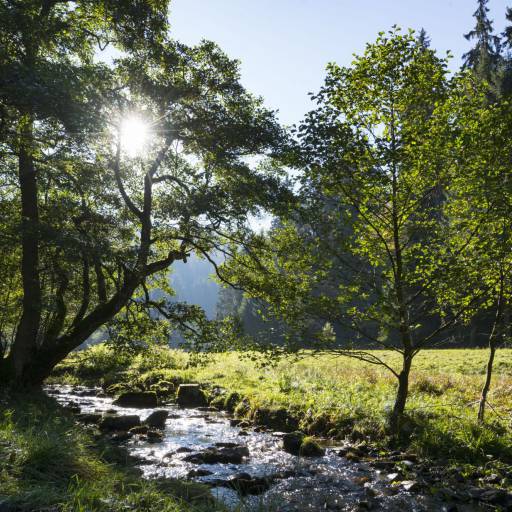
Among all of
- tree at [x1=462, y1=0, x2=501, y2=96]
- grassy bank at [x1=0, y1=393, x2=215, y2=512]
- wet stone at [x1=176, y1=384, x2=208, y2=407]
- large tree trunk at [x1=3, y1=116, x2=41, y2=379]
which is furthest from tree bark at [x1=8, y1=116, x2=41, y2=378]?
tree at [x1=462, y1=0, x2=501, y2=96]

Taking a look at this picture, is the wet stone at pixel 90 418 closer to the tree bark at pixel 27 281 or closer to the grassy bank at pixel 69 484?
the tree bark at pixel 27 281

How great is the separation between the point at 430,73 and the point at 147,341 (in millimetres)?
12290

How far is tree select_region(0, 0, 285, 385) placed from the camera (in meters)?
10.5

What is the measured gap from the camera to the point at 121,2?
11.5 meters

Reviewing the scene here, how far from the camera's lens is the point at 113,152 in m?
14.0

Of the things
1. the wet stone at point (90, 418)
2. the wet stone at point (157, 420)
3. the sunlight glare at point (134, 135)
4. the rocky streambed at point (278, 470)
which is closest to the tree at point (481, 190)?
the rocky streambed at point (278, 470)

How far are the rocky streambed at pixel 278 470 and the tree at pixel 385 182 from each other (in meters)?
2.19

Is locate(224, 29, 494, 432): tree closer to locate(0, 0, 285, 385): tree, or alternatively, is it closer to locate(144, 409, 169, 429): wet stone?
locate(0, 0, 285, 385): tree

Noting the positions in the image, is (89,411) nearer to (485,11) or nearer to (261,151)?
(261,151)

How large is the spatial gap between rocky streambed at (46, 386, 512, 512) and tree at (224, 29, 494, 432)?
2.19m

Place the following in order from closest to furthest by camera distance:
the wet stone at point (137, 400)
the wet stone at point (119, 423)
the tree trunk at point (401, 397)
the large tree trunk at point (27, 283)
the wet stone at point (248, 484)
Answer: the wet stone at point (248, 484)
the tree trunk at point (401, 397)
the wet stone at point (119, 423)
the large tree trunk at point (27, 283)
the wet stone at point (137, 400)

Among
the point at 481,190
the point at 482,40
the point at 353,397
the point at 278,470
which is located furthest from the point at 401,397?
the point at 482,40

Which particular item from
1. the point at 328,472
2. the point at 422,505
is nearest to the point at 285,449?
the point at 328,472

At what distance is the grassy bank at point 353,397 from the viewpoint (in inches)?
398
